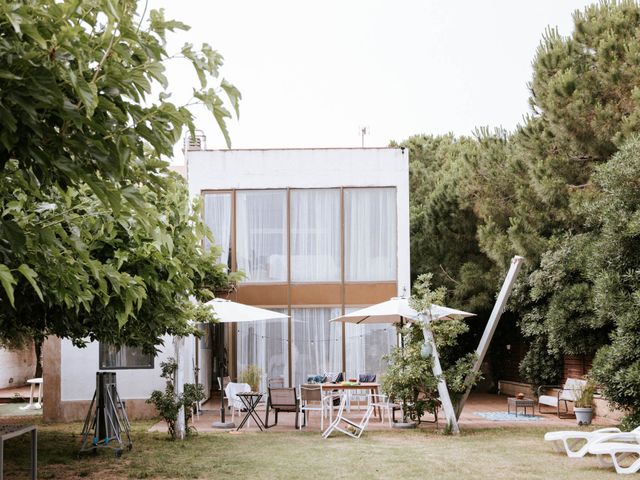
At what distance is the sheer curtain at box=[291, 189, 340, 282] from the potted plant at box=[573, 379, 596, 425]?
5844mm

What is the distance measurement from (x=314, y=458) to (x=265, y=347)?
788cm

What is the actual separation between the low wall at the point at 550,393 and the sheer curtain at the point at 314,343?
15.3ft

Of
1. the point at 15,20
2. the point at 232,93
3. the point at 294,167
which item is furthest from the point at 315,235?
the point at 15,20

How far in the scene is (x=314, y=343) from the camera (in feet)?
59.9

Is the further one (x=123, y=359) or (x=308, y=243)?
(x=308, y=243)

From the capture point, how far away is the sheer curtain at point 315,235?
18484 millimetres

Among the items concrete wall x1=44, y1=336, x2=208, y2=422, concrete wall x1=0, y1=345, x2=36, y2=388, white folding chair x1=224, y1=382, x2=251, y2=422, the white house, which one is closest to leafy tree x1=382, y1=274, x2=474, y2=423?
white folding chair x1=224, y1=382, x2=251, y2=422

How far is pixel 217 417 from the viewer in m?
16.2

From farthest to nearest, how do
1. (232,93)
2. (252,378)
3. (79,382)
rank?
(252,378)
(79,382)
(232,93)

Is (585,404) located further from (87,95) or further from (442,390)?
(87,95)

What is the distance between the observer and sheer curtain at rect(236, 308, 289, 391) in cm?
1814

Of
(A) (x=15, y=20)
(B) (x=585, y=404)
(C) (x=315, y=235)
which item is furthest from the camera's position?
(C) (x=315, y=235)

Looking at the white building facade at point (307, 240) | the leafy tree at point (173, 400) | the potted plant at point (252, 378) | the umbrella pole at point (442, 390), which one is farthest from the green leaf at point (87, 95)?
the white building facade at point (307, 240)

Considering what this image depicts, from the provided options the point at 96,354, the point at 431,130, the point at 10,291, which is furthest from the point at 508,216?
the point at 10,291
